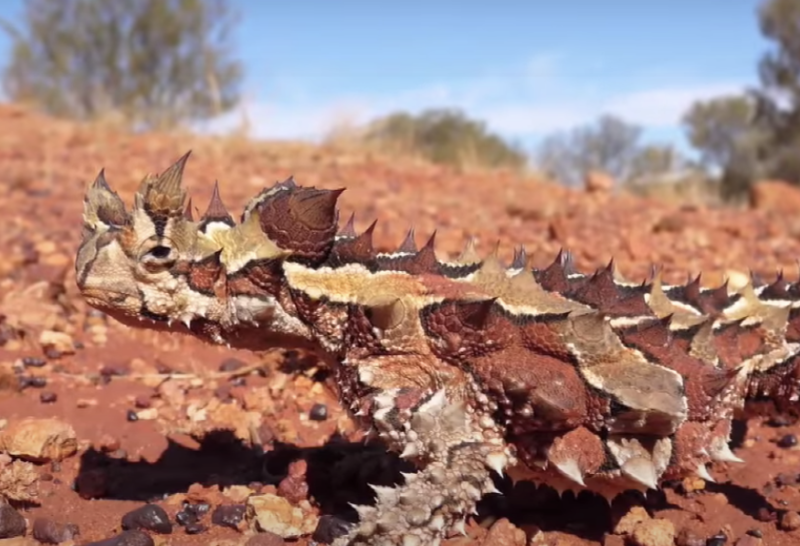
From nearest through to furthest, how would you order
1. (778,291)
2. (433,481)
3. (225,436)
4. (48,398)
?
1. (433,481)
2. (778,291)
3. (225,436)
4. (48,398)

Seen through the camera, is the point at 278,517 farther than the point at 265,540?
Yes

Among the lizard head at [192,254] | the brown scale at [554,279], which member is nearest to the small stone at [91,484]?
the lizard head at [192,254]

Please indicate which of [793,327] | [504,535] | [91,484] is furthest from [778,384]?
[91,484]

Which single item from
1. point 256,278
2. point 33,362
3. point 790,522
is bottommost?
A: point 790,522

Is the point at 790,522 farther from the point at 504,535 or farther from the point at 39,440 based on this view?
the point at 39,440

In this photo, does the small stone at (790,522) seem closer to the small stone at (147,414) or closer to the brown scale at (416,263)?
the brown scale at (416,263)

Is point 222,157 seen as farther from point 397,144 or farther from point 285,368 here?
point 285,368

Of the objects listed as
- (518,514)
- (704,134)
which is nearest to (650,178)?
(704,134)
